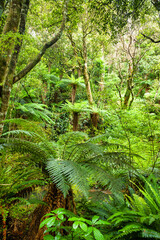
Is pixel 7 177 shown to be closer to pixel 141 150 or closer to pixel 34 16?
pixel 141 150

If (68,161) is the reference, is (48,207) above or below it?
below

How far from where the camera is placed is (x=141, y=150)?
7.43 ft

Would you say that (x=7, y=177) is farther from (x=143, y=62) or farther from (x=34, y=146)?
(x=143, y=62)

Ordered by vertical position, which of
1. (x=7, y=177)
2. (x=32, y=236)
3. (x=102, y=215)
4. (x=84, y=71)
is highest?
(x=84, y=71)

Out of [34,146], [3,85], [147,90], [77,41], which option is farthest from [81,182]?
[147,90]

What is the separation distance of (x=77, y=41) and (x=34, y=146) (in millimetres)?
5852

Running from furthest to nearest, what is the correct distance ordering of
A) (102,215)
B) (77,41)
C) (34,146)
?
(77,41), (34,146), (102,215)

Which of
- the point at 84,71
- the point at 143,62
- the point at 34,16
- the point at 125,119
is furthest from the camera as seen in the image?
the point at 143,62

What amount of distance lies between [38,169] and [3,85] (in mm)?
1797

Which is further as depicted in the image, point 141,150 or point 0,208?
point 141,150

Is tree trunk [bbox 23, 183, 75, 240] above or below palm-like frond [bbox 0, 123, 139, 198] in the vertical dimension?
below

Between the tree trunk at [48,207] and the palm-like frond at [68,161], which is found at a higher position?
the palm-like frond at [68,161]

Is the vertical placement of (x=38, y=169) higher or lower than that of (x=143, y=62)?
lower

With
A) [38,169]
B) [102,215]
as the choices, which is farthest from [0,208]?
[102,215]
